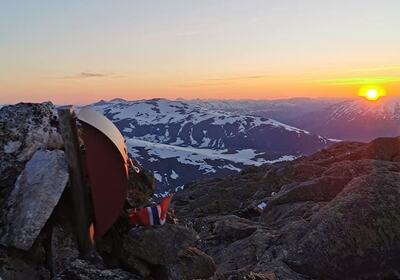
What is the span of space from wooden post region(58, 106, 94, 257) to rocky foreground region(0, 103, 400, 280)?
0.21 m

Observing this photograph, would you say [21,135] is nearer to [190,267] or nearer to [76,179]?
[76,179]

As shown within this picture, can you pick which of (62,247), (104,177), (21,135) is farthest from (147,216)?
(21,135)

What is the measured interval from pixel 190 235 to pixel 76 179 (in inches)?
128

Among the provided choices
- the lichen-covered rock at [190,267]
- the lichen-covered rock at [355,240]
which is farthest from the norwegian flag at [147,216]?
the lichen-covered rock at [355,240]

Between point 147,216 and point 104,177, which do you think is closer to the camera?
point 104,177

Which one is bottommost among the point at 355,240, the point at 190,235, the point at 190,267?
the point at 355,240

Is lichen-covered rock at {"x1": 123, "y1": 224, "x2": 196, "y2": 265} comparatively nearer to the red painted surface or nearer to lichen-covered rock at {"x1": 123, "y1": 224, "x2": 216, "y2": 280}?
lichen-covered rock at {"x1": 123, "y1": 224, "x2": 216, "y2": 280}

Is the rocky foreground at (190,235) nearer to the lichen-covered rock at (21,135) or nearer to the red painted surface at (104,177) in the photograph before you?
→ the lichen-covered rock at (21,135)

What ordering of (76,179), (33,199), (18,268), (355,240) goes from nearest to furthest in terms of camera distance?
(18,268) < (33,199) < (76,179) < (355,240)

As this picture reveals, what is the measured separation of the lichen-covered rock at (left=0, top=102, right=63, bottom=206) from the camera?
12164 mm

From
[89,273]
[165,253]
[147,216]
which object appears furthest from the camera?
[147,216]

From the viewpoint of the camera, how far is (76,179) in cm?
1181

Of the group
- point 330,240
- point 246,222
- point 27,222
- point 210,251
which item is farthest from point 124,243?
point 246,222

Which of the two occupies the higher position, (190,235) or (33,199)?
(33,199)
